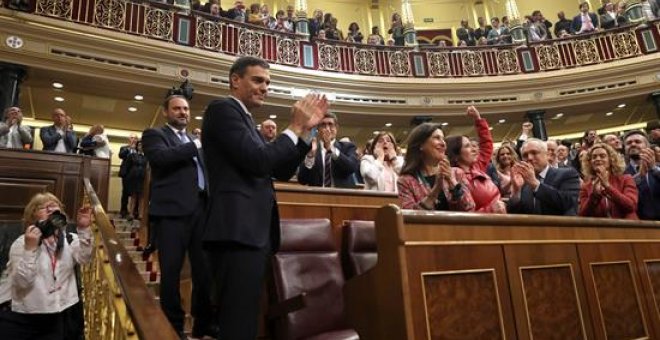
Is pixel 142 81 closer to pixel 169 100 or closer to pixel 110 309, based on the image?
pixel 169 100

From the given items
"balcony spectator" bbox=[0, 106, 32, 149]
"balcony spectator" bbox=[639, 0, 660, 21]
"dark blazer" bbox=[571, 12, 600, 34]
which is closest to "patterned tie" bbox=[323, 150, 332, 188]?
"balcony spectator" bbox=[0, 106, 32, 149]

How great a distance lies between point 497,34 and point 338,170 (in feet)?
26.8

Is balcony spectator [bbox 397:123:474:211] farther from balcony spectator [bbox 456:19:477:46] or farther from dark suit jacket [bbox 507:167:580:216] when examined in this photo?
balcony spectator [bbox 456:19:477:46]

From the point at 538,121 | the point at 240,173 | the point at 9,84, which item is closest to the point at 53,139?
the point at 9,84

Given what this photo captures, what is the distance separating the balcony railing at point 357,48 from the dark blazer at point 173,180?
547cm

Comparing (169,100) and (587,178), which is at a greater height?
(169,100)

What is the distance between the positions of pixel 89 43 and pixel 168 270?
18.4 feet

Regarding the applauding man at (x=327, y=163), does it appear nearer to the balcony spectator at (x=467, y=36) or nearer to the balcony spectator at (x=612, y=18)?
the balcony spectator at (x=467, y=36)

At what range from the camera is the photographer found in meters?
2.12

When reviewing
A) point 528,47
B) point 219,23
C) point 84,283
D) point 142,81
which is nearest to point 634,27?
point 528,47

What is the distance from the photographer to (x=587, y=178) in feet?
8.88

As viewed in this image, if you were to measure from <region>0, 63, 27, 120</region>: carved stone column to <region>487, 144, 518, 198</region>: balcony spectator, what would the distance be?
5.84 m

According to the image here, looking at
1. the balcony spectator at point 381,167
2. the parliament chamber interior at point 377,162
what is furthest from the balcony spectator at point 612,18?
the balcony spectator at point 381,167

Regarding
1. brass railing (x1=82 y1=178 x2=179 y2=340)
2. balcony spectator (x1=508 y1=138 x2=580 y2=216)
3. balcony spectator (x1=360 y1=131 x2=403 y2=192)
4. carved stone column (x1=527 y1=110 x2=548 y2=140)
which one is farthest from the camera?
carved stone column (x1=527 y1=110 x2=548 y2=140)
